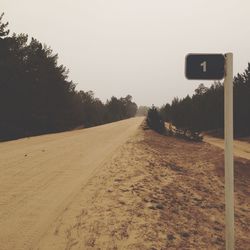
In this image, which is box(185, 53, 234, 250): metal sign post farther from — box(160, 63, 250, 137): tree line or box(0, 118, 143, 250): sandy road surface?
box(160, 63, 250, 137): tree line

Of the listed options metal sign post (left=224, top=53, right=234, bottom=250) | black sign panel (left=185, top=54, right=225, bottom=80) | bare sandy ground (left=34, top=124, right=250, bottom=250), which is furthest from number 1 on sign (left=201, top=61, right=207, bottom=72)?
bare sandy ground (left=34, top=124, right=250, bottom=250)

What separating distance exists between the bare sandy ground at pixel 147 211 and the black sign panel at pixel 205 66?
8.57 feet

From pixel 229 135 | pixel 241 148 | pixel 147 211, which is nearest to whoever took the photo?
pixel 229 135

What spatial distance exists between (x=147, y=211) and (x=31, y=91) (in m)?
30.0

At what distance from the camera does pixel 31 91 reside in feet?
116

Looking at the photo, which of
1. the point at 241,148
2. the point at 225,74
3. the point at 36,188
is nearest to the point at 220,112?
the point at 241,148

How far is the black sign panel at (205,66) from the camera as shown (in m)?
4.38

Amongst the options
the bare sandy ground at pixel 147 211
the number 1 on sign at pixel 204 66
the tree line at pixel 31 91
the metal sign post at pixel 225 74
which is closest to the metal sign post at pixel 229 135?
the metal sign post at pixel 225 74

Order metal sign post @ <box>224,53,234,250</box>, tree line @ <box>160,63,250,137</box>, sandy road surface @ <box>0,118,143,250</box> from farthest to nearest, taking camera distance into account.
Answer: tree line @ <box>160,63,250,137</box>, sandy road surface @ <box>0,118,143,250</box>, metal sign post @ <box>224,53,234,250</box>

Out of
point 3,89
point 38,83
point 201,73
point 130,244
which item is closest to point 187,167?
point 130,244

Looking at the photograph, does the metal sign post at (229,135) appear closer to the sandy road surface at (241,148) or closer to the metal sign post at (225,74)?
the metal sign post at (225,74)

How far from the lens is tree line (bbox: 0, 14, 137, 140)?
31719 mm

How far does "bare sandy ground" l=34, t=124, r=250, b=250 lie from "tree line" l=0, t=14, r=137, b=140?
22.2m

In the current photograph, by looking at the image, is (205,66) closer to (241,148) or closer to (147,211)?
(147,211)
